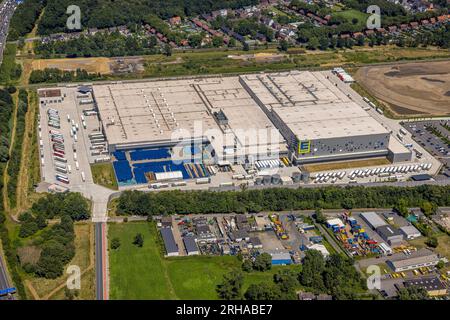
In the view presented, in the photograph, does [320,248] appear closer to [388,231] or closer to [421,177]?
[388,231]

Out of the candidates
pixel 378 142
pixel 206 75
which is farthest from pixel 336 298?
pixel 206 75

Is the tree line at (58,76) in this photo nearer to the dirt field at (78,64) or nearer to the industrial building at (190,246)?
the dirt field at (78,64)

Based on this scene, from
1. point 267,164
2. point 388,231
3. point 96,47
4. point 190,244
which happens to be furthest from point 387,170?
point 96,47

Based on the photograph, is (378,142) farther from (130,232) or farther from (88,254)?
(88,254)

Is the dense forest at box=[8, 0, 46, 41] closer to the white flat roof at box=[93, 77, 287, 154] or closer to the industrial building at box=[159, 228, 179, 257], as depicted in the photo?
the white flat roof at box=[93, 77, 287, 154]

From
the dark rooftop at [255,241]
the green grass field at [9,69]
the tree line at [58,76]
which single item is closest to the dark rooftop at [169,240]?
the dark rooftop at [255,241]

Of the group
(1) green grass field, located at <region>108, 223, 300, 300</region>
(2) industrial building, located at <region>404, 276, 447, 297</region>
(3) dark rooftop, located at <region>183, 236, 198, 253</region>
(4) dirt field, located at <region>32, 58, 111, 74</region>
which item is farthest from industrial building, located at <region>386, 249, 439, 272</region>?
(4) dirt field, located at <region>32, 58, 111, 74</region>
